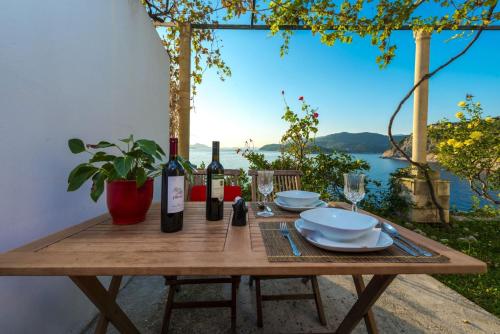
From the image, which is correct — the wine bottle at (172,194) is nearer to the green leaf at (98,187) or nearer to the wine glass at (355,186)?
the green leaf at (98,187)

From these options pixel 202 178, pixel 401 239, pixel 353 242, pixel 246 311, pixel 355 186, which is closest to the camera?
pixel 353 242

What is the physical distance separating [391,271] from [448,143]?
377 cm

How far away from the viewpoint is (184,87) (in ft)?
9.87

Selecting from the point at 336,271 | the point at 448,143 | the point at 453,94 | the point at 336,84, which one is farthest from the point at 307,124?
the point at 336,271

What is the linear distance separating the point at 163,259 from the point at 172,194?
10.6 inches

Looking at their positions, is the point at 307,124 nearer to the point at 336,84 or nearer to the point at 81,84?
the point at 336,84

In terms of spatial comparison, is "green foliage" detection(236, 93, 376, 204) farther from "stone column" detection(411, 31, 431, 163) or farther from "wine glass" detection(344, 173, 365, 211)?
"wine glass" detection(344, 173, 365, 211)

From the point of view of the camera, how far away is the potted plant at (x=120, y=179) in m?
0.85

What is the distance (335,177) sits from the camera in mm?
3482

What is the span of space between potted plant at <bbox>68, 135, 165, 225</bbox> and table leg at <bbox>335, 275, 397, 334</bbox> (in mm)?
Result: 1021

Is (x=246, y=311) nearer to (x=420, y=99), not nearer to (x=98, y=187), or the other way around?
(x=98, y=187)

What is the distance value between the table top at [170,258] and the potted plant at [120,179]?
0.12 meters

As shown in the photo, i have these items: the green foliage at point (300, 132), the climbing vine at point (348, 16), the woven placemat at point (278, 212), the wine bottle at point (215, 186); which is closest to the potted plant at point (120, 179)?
the wine bottle at point (215, 186)

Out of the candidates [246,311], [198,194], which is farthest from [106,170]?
[246,311]
